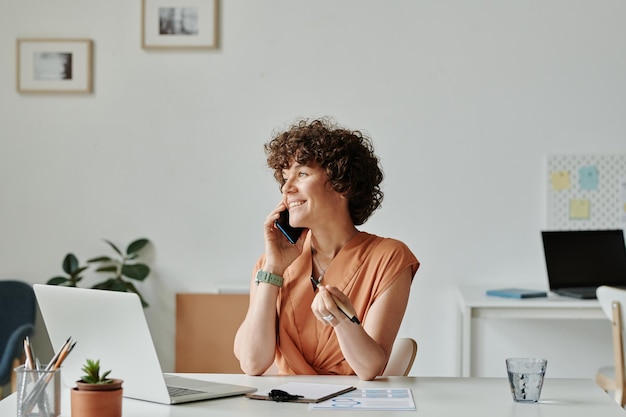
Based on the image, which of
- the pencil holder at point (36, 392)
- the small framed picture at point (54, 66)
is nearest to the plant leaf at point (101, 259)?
the small framed picture at point (54, 66)

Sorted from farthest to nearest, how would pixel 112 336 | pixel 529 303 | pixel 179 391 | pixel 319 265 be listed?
1. pixel 529 303
2. pixel 319 265
3. pixel 179 391
4. pixel 112 336

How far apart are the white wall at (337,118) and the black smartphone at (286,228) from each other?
1781 millimetres

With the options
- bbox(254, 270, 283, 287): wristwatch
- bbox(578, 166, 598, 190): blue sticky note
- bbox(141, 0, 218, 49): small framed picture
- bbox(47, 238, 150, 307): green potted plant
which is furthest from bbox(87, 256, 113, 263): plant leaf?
bbox(578, 166, 598, 190): blue sticky note

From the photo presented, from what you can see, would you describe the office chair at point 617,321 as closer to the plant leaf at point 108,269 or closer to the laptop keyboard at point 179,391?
the laptop keyboard at point 179,391

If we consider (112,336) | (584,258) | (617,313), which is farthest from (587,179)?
(112,336)

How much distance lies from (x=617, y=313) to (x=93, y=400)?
228 centimetres

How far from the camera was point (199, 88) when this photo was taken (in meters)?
4.19

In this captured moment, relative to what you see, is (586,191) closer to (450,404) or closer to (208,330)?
→ (208,330)

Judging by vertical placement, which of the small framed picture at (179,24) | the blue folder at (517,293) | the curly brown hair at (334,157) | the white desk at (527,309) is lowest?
the white desk at (527,309)

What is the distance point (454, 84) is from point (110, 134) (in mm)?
1680

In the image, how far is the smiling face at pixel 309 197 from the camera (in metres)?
2.31

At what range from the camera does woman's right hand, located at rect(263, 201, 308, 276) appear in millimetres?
2297

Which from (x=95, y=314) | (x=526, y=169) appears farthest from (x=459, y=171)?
(x=95, y=314)

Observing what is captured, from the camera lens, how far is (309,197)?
231 centimetres
